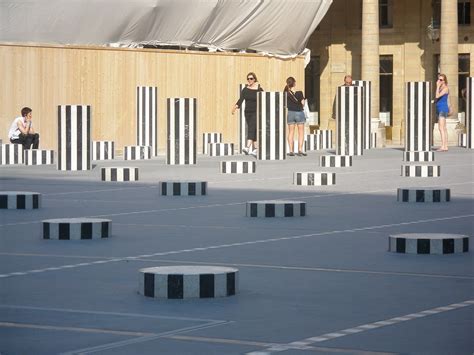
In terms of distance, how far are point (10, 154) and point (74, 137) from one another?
3532 millimetres

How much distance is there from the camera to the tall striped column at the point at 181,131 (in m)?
29.7

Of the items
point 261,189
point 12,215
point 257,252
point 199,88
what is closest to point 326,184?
point 261,189

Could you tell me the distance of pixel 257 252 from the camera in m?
12.2

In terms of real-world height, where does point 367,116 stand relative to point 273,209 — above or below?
above

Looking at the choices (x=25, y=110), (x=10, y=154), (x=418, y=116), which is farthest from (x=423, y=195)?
(x=418, y=116)

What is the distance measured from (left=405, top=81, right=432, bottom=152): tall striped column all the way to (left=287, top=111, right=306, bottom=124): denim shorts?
309 centimetres

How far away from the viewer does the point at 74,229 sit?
43.6 feet

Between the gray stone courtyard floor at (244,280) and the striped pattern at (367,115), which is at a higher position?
the striped pattern at (367,115)

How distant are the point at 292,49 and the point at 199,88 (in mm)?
5895

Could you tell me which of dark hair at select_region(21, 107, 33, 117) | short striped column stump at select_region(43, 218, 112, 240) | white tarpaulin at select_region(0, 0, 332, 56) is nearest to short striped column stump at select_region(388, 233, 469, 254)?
short striped column stump at select_region(43, 218, 112, 240)

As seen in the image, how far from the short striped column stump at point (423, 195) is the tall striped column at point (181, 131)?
1140 centimetres

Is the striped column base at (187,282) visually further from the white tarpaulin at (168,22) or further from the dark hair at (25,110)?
the white tarpaulin at (168,22)

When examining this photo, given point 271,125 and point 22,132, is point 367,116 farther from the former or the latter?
point 22,132

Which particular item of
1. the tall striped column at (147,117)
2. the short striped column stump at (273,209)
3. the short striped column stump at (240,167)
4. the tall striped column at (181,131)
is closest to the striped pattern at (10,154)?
the tall striped column at (181,131)
